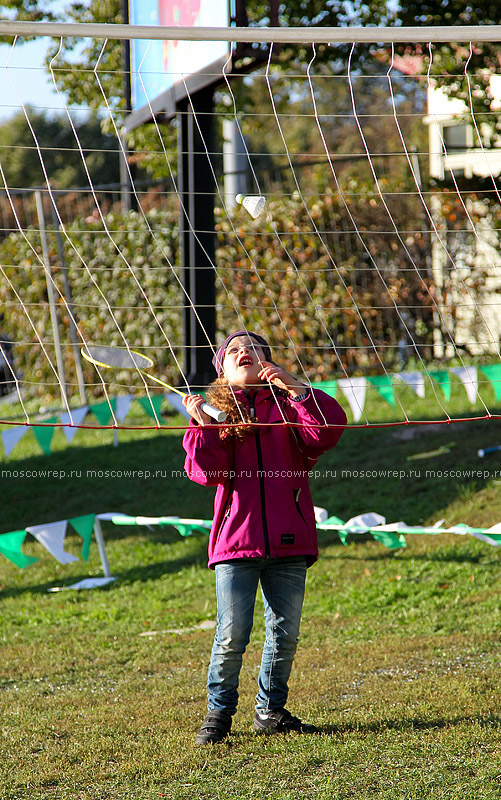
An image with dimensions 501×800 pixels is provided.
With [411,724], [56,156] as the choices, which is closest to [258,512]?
[411,724]

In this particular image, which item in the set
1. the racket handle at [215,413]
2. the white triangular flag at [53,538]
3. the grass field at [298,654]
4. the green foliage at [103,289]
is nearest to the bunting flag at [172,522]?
the grass field at [298,654]

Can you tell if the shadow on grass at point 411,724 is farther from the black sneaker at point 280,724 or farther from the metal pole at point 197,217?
the metal pole at point 197,217

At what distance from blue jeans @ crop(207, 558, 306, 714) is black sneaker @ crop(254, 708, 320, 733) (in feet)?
0.11

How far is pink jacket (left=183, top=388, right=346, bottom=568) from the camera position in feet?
10.9

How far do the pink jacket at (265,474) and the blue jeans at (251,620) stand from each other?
0.09 metres

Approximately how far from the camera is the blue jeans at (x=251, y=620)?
11.0 feet

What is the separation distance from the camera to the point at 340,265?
33.4ft

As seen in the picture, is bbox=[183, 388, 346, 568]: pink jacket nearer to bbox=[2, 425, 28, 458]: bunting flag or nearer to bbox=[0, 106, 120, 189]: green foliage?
bbox=[2, 425, 28, 458]: bunting flag

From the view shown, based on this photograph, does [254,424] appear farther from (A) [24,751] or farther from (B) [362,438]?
(B) [362,438]

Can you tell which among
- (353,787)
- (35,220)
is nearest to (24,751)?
(353,787)

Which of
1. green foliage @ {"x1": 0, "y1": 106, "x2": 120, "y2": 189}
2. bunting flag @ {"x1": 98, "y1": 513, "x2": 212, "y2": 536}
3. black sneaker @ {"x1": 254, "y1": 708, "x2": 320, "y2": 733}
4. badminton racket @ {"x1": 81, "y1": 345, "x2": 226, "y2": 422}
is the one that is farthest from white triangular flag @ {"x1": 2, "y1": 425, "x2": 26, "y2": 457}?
green foliage @ {"x1": 0, "y1": 106, "x2": 120, "y2": 189}

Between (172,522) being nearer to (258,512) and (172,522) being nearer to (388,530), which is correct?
(388,530)

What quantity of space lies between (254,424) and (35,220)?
964 cm

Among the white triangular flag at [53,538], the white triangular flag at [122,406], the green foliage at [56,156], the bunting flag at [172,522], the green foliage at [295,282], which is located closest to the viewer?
the white triangular flag at [53,538]
